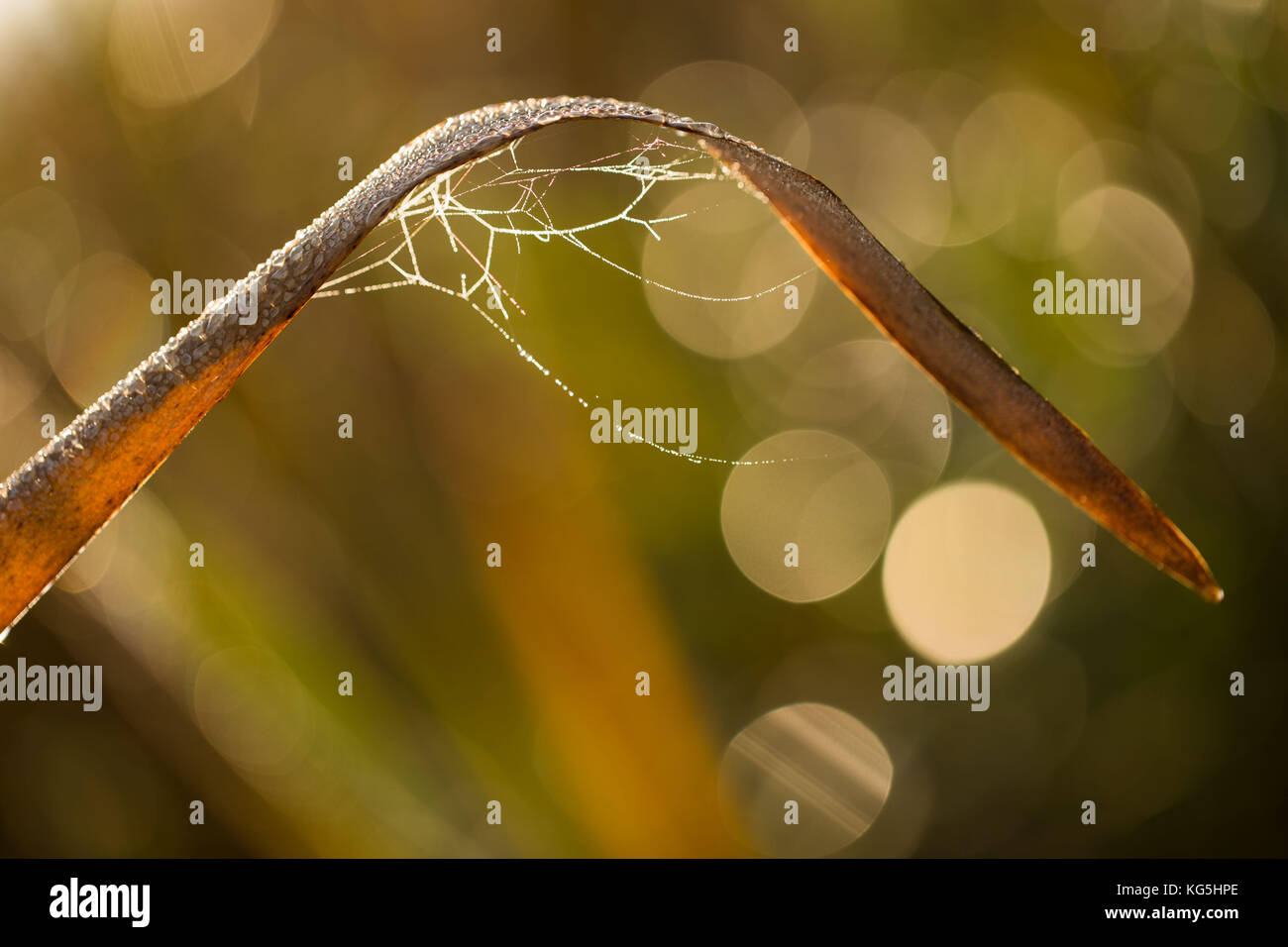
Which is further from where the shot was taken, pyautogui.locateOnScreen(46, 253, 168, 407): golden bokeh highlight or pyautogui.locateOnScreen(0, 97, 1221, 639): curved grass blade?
pyautogui.locateOnScreen(46, 253, 168, 407): golden bokeh highlight

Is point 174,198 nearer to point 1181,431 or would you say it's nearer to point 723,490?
point 723,490

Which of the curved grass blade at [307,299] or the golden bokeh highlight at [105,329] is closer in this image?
the curved grass blade at [307,299]

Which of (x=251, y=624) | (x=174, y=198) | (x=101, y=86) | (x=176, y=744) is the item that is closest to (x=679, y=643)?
(x=251, y=624)

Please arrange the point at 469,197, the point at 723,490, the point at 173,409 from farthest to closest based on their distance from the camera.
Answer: the point at 723,490 < the point at 469,197 < the point at 173,409

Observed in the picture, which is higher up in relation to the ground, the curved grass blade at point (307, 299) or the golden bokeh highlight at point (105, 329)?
the golden bokeh highlight at point (105, 329)

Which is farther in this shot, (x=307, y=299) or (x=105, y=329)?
(x=105, y=329)

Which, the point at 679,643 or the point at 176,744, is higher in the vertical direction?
the point at 679,643

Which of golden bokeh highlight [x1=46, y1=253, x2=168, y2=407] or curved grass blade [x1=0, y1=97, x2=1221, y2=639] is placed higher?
golden bokeh highlight [x1=46, y1=253, x2=168, y2=407]

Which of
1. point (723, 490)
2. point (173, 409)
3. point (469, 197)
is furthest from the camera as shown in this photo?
point (723, 490)
